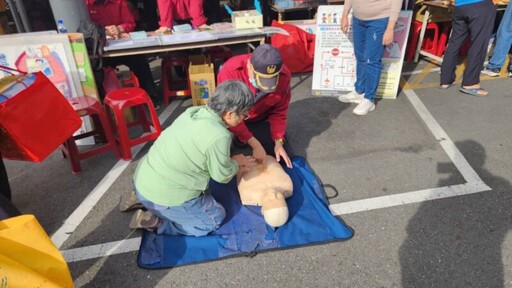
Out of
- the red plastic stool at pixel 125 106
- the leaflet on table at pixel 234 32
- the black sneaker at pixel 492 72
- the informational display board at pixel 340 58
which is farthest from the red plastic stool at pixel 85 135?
the black sneaker at pixel 492 72

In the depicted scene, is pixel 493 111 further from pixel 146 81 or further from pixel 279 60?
pixel 146 81

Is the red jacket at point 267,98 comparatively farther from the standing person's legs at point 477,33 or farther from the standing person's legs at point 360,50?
the standing person's legs at point 477,33

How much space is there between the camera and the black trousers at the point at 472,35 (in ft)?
14.3

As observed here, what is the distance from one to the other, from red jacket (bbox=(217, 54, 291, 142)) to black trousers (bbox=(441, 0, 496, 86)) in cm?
271

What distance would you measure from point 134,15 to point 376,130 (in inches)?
144

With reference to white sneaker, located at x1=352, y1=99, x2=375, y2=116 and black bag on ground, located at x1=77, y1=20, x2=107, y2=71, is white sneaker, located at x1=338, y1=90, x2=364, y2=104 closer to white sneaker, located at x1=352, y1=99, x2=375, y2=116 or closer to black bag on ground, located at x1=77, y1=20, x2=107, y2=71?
white sneaker, located at x1=352, y1=99, x2=375, y2=116

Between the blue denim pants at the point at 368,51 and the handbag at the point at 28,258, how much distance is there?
3.75 meters

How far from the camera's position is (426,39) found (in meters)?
6.27

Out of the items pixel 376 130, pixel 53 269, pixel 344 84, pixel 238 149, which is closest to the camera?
pixel 53 269

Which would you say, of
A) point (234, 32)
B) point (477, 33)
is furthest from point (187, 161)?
point (477, 33)

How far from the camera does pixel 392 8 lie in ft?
12.7

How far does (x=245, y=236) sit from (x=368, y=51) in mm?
2751

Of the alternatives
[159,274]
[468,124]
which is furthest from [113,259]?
[468,124]

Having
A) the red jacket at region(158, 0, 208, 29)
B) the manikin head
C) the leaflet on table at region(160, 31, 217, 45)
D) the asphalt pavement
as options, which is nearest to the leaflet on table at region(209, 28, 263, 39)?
the leaflet on table at region(160, 31, 217, 45)
